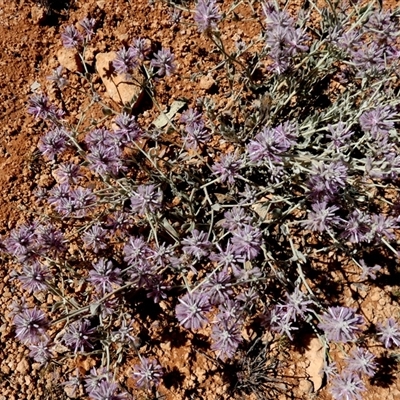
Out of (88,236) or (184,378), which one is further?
(184,378)

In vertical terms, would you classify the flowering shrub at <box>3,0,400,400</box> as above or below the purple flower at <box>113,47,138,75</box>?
below

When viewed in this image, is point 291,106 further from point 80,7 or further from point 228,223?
point 80,7

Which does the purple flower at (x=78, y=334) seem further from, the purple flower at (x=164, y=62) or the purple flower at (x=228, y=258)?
the purple flower at (x=164, y=62)

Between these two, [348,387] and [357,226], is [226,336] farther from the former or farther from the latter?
[357,226]

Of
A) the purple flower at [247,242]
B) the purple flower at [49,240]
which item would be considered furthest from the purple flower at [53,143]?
the purple flower at [247,242]

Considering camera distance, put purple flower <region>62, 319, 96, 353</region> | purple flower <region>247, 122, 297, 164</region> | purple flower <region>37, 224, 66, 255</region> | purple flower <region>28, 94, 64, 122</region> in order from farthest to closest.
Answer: purple flower <region>28, 94, 64, 122</region>, purple flower <region>37, 224, 66, 255</region>, purple flower <region>62, 319, 96, 353</region>, purple flower <region>247, 122, 297, 164</region>

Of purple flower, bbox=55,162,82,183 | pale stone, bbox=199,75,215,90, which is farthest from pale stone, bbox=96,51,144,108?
purple flower, bbox=55,162,82,183

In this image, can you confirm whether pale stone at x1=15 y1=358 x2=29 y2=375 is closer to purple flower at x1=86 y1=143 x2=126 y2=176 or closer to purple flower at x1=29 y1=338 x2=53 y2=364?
purple flower at x1=29 y1=338 x2=53 y2=364

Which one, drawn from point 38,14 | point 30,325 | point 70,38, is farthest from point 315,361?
point 38,14

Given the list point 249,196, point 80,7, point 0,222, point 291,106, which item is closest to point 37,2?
point 80,7
